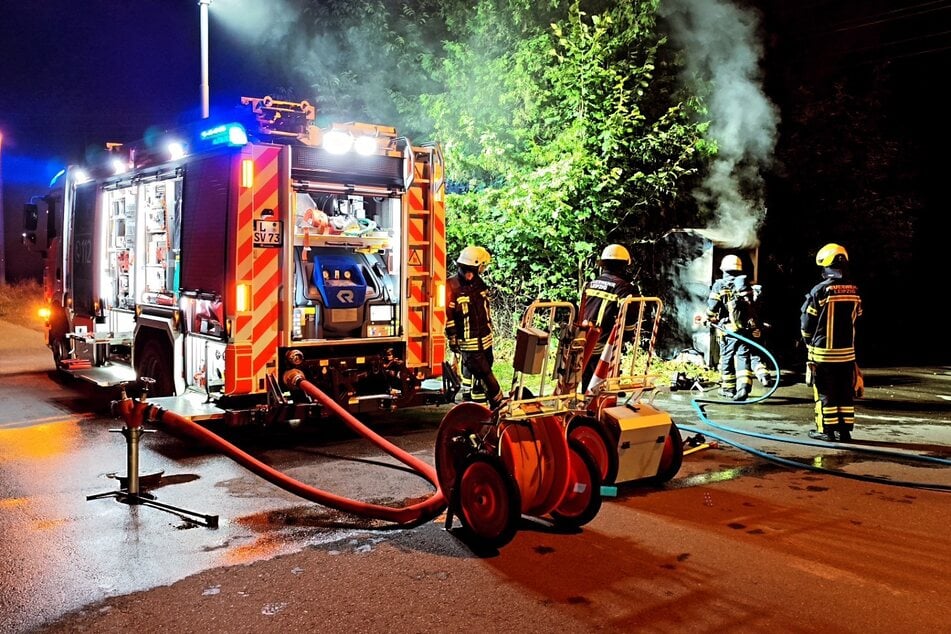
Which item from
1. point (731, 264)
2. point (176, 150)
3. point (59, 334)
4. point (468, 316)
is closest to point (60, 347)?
point (59, 334)

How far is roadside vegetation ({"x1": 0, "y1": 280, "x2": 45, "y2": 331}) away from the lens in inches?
848

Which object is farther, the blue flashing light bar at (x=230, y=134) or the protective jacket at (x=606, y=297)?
the protective jacket at (x=606, y=297)

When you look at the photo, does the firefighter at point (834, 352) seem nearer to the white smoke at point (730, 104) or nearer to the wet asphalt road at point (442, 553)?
the wet asphalt road at point (442, 553)

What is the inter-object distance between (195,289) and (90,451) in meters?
1.66

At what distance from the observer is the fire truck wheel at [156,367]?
326 inches

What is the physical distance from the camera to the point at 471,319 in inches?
329

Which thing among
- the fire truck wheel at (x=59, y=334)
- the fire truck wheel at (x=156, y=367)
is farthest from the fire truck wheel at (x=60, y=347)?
the fire truck wheel at (x=156, y=367)

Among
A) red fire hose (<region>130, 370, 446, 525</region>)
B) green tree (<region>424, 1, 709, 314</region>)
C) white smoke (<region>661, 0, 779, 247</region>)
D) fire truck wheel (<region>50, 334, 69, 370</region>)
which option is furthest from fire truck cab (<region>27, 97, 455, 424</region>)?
white smoke (<region>661, 0, 779, 247</region>)

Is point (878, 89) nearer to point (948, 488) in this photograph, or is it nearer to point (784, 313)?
point (784, 313)

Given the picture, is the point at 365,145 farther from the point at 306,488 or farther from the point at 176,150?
the point at 306,488

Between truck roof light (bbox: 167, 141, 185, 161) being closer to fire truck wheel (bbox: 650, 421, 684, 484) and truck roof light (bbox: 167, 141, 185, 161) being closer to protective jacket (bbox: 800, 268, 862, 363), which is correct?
fire truck wheel (bbox: 650, 421, 684, 484)

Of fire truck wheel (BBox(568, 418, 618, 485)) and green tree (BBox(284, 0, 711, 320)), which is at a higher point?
green tree (BBox(284, 0, 711, 320))

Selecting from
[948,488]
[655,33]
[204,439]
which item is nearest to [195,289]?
[204,439]

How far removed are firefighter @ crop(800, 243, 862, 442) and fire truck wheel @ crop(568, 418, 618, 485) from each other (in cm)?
327
